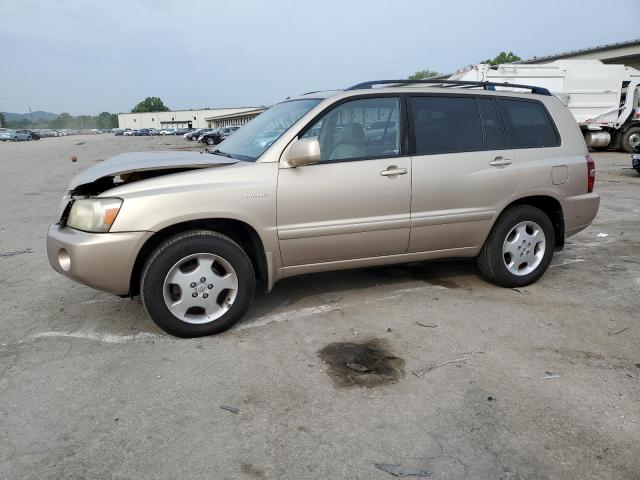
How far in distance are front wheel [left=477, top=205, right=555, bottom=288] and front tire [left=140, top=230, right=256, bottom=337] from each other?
7.18 feet

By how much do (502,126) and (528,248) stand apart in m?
1.13

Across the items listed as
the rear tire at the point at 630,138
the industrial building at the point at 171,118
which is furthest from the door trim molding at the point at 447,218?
the industrial building at the point at 171,118

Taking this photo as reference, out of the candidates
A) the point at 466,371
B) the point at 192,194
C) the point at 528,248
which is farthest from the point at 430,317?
the point at 192,194

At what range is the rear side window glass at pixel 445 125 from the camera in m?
4.18

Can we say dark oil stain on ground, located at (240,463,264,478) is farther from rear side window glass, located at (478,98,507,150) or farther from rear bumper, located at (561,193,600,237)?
rear bumper, located at (561,193,600,237)

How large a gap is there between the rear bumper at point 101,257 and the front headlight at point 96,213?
2.0 inches

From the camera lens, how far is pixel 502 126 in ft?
14.8

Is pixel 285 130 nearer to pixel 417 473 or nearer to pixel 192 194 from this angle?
pixel 192 194

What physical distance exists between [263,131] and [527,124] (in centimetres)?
238

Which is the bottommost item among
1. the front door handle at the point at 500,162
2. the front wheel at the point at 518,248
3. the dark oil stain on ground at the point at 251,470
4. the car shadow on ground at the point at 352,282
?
the dark oil stain on ground at the point at 251,470

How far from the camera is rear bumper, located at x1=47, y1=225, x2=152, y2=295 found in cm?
336

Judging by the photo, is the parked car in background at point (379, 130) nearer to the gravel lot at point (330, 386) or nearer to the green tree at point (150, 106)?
the gravel lot at point (330, 386)

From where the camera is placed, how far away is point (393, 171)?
13.0 ft

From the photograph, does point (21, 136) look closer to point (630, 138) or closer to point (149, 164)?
point (630, 138)
